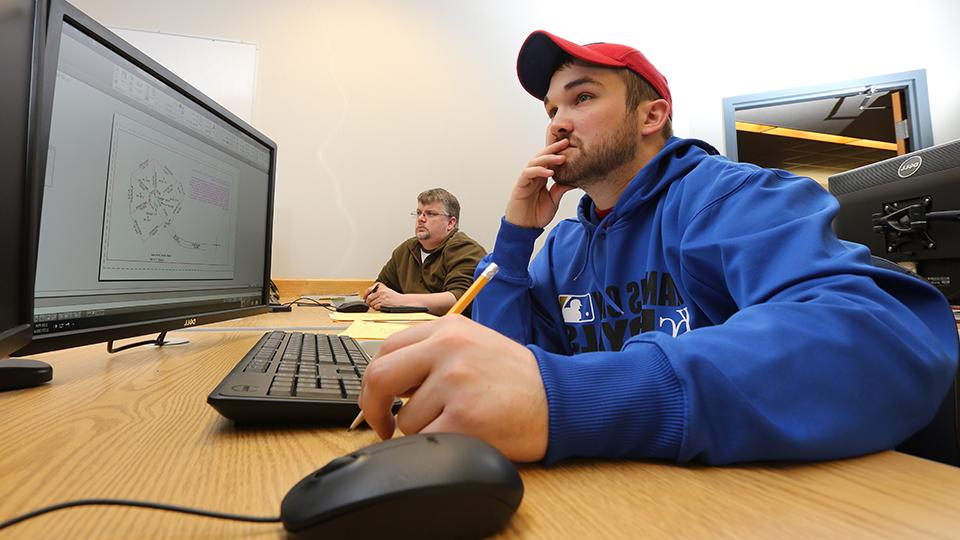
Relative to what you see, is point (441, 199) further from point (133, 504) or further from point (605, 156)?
point (133, 504)

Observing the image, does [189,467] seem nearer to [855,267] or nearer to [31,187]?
[31,187]

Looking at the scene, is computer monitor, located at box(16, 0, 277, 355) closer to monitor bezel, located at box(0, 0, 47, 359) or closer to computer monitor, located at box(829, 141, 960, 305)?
monitor bezel, located at box(0, 0, 47, 359)

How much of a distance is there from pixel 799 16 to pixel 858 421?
3.30 metres

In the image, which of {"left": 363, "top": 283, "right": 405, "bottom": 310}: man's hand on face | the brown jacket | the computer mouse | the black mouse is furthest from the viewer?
the brown jacket

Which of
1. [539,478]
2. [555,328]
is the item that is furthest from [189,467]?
[555,328]

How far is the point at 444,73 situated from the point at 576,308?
2308 millimetres

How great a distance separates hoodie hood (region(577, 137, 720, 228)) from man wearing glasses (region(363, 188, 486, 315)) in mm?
1491

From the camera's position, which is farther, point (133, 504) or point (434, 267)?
point (434, 267)

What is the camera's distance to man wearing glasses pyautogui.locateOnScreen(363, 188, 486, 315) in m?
2.37

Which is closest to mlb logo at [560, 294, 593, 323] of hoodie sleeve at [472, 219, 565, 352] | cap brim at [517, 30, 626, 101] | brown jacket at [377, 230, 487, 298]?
hoodie sleeve at [472, 219, 565, 352]

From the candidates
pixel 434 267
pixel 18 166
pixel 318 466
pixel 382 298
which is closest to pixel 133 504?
pixel 318 466

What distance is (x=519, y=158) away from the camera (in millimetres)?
2922

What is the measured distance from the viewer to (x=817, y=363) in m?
0.34

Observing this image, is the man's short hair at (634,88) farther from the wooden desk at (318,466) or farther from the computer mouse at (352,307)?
the computer mouse at (352,307)
